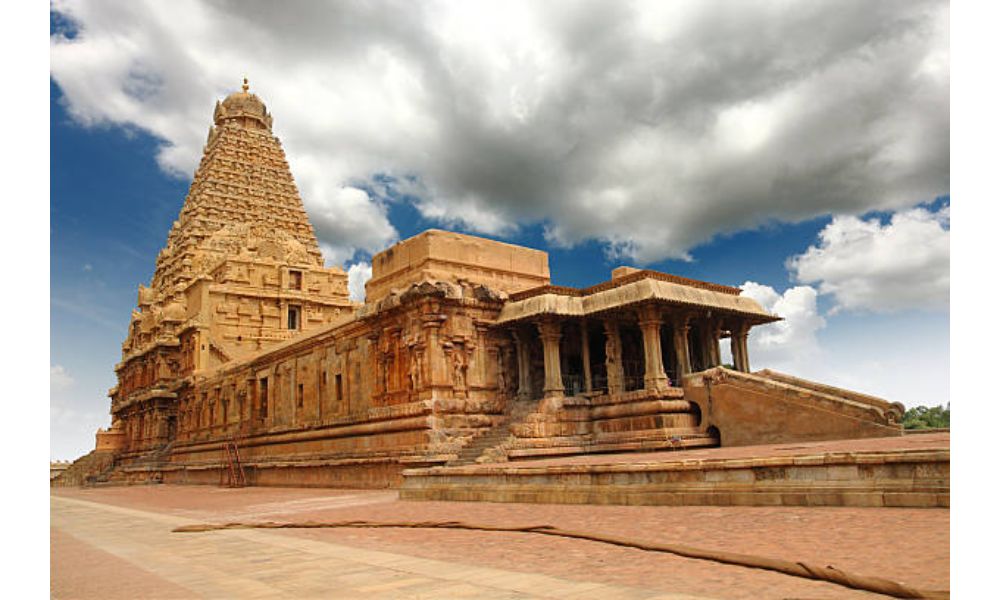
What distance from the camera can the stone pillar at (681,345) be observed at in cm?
2175

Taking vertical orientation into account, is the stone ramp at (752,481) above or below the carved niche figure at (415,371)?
below

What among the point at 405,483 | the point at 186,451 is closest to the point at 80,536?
the point at 405,483

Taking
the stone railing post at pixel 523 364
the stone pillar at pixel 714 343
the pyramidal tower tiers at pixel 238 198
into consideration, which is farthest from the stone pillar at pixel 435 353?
the pyramidal tower tiers at pixel 238 198

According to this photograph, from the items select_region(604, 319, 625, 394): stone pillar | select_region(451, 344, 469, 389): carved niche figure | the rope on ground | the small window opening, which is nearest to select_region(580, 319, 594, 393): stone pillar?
select_region(604, 319, 625, 394): stone pillar

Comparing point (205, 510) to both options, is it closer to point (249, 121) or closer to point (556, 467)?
point (556, 467)

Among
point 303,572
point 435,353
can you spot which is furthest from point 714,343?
point 303,572

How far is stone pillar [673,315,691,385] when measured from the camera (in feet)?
→ 71.4

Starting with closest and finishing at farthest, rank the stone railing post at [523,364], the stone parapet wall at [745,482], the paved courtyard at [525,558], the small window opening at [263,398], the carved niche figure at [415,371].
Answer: the paved courtyard at [525,558], the stone parapet wall at [745,482], the carved niche figure at [415,371], the stone railing post at [523,364], the small window opening at [263,398]

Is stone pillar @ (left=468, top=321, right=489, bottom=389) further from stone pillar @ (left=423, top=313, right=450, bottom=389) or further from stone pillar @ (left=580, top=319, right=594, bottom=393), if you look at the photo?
stone pillar @ (left=580, top=319, right=594, bottom=393)

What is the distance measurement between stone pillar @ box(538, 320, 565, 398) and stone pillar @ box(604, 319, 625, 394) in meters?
1.47

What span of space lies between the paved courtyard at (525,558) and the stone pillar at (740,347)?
13.7 m

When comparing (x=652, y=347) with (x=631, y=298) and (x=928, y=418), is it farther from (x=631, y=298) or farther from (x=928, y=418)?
(x=928, y=418)

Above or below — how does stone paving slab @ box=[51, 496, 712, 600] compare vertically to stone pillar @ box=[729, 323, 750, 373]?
below

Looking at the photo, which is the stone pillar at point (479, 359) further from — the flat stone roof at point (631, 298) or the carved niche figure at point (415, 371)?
the carved niche figure at point (415, 371)
